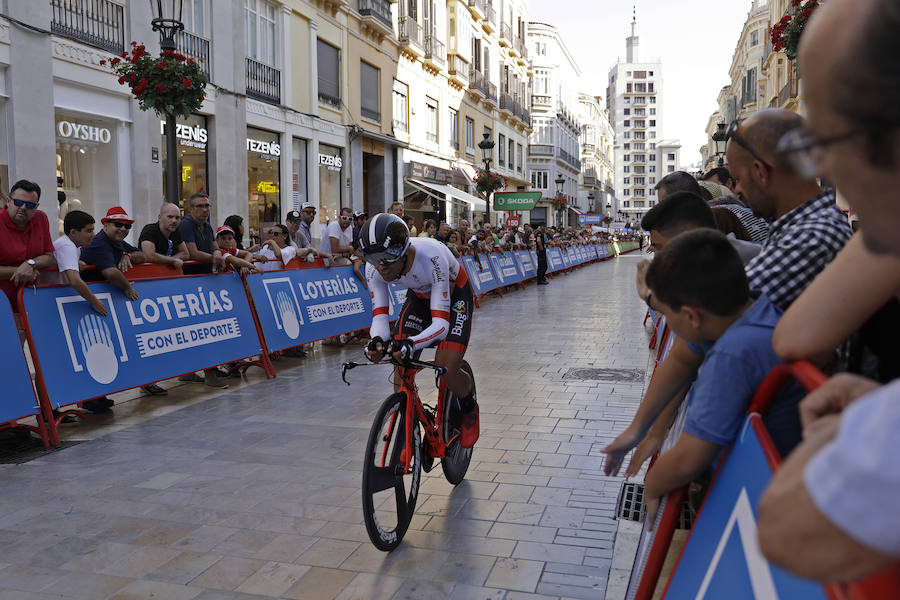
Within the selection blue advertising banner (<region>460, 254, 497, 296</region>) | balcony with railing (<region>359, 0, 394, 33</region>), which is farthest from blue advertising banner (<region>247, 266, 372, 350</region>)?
balcony with railing (<region>359, 0, 394, 33</region>)

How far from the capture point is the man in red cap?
7.45 metres

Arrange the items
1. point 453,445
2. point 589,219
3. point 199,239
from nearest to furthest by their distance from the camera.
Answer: point 453,445 → point 199,239 → point 589,219

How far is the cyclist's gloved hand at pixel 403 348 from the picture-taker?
14.1ft

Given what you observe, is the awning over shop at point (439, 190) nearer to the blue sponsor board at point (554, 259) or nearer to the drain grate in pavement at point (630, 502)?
the blue sponsor board at point (554, 259)

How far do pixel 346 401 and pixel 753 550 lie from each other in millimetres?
6703

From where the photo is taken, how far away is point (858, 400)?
100 cm

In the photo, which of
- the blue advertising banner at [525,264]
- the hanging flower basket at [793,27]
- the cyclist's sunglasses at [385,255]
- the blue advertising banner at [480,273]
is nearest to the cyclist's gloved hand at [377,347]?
the cyclist's sunglasses at [385,255]

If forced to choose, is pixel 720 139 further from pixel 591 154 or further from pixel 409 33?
pixel 591 154

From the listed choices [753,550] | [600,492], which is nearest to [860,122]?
[753,550]

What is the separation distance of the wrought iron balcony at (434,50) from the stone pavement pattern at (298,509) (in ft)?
86.5

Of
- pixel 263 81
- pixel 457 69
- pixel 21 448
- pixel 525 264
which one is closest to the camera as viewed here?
pixel 21 448

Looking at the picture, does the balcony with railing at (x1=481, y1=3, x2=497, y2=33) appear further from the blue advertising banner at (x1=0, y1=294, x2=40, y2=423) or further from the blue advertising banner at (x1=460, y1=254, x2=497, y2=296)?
the blue advertising banner at (x1=0, y1=294, x2=40, y2=423)

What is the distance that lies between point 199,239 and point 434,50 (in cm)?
2542

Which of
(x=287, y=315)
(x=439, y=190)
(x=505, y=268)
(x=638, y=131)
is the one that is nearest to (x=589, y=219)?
(x=439, y=190)
